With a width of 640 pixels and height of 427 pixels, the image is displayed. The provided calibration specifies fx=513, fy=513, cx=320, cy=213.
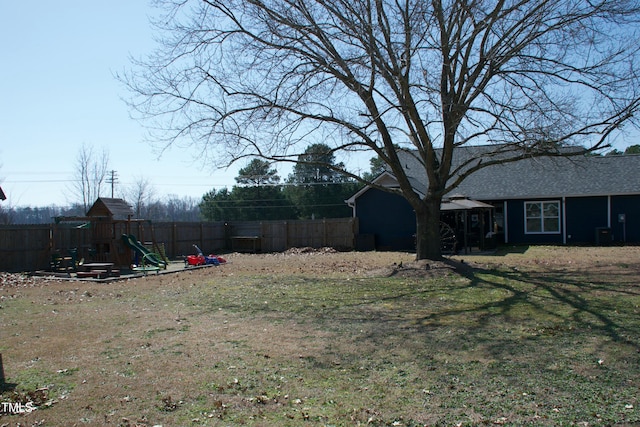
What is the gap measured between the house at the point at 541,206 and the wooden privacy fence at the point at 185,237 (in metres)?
1.91

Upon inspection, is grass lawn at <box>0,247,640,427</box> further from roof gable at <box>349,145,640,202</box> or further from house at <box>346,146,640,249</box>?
roof gable at <box>349,145,640,202</box>

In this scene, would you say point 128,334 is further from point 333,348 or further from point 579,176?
point 579,176

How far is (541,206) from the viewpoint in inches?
1014

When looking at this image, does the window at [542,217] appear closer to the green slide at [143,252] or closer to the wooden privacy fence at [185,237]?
the wooden privacy fence at [185,237]

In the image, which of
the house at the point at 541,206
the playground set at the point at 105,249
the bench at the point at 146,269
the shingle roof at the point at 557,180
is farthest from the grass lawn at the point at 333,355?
the shingle roof at the point at 557,180

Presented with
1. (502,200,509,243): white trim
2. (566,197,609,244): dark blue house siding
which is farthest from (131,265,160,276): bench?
(566,197,609,244): dark blue house siding

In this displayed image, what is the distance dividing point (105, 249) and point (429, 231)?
491 inches

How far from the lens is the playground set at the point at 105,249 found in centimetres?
1795

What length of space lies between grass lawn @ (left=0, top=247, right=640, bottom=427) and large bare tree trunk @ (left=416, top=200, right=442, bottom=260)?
9.90 ft

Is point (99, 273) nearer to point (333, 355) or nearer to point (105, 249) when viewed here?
point (105, 249)

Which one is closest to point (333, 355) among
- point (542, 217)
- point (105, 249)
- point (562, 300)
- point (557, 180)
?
point (562, 300)

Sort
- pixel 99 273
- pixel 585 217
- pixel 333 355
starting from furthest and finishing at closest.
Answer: pixel 585 217, pixel 99 273, pixel 333 355

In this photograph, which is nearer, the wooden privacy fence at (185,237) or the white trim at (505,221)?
the wooden privacy fence at (185,237)

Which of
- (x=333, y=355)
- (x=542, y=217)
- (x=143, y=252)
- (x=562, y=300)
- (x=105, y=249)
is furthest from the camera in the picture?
(x=542, y=217)
